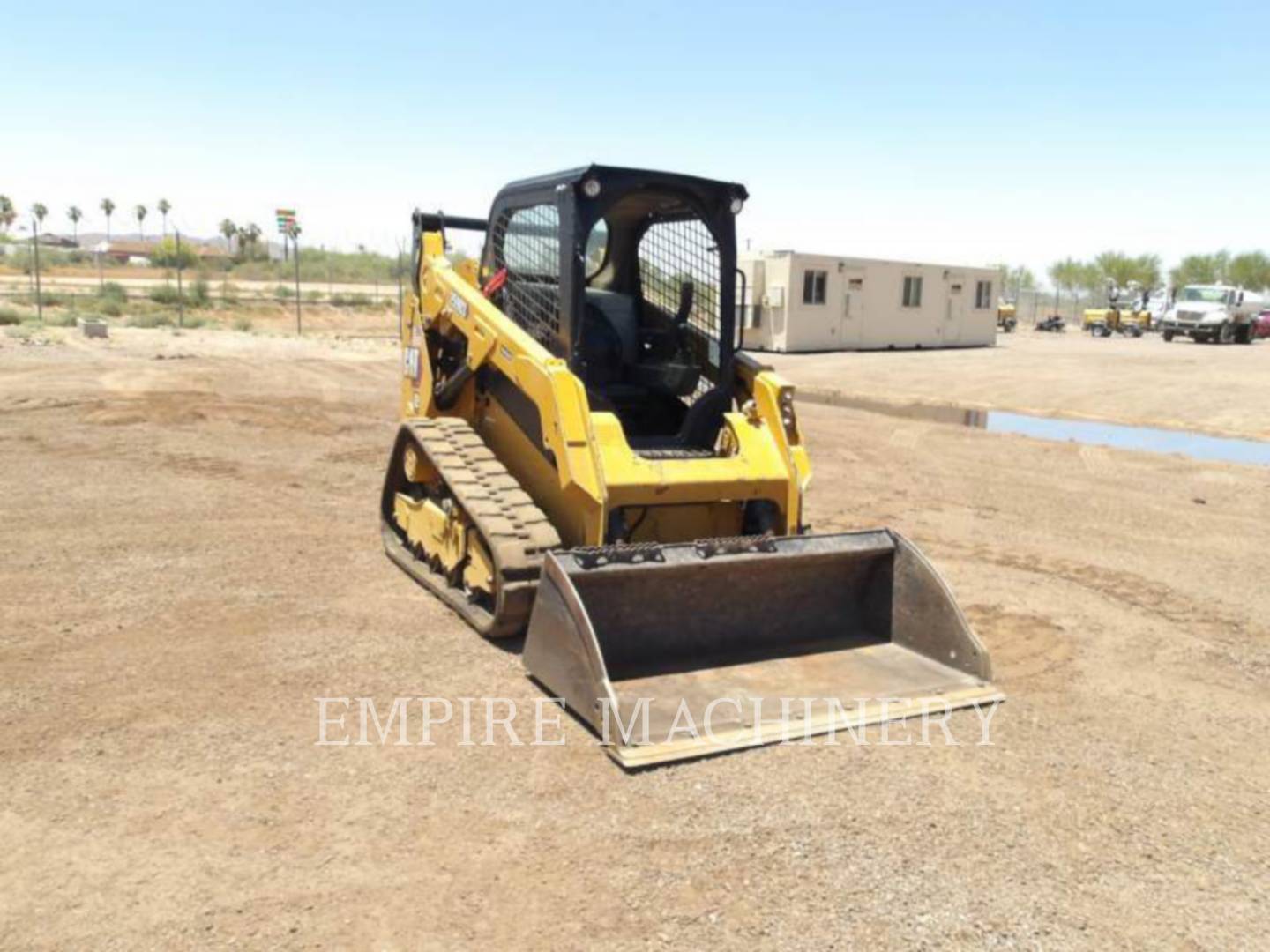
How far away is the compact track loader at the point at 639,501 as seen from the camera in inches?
188

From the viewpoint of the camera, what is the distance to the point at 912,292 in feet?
106

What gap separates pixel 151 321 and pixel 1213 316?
121 ft

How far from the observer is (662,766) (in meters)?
4.20

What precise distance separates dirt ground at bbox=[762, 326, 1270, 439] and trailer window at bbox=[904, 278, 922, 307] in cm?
160

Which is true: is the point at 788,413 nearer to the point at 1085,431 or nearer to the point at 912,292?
the point at 1085,431

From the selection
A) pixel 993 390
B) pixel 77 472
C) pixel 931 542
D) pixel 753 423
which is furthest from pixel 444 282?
pixel 993 390

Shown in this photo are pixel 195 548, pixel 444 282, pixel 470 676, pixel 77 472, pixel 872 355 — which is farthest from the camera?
pixel 872 355

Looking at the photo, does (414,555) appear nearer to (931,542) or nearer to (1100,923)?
(931,542)

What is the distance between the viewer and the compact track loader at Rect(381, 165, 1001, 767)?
4773 mm

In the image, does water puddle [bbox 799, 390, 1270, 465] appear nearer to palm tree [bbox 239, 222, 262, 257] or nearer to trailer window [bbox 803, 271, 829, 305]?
trailer window [bbox 803, 271, 829, 305]

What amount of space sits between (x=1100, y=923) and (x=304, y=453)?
9.59 metres

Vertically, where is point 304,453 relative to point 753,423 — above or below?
below

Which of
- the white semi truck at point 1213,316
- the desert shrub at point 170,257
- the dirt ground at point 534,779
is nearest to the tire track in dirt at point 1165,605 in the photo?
the dirt ground at point 534,779

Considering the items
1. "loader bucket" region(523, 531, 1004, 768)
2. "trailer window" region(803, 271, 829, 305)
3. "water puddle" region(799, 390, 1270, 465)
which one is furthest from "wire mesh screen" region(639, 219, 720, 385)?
"trailer window" region(803, 271, 829, 305)
